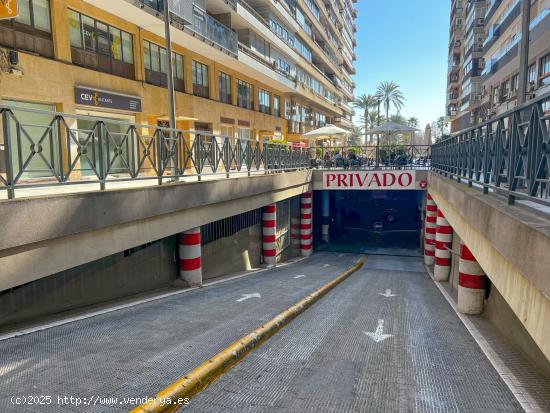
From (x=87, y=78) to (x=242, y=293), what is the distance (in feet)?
33.0

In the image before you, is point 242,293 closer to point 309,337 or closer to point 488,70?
point 309,337

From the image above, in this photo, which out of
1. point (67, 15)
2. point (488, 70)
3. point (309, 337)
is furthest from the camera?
point (488, 70)

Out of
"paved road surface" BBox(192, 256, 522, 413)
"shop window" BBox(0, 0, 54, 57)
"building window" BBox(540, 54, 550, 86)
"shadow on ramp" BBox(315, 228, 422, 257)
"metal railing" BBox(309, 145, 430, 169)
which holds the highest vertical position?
"building window" BBox(540, 54, 550, 86)

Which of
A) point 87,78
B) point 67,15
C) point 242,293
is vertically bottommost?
point 242,293

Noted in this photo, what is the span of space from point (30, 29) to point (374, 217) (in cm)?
2636

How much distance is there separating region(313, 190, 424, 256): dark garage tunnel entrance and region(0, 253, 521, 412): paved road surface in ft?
68.0

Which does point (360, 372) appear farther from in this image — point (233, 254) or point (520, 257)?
point (233, 254)

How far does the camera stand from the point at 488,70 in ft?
118

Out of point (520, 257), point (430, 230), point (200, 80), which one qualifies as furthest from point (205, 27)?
point (520, 257)

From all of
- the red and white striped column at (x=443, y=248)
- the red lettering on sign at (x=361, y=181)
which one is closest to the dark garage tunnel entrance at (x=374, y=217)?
the red lettering on sign at (x=361, y=181)

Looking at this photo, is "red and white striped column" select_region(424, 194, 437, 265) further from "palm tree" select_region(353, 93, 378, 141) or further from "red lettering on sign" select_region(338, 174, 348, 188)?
"palm tree" select_region(353, 93, 378, 141)

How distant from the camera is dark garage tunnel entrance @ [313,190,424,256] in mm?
28359

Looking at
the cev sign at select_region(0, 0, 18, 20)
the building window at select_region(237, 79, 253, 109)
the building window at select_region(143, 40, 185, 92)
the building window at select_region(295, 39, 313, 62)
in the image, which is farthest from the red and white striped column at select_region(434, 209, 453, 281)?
the building window at select_region(295, 39, 313, 62)

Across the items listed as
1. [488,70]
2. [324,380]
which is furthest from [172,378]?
[488,70]
